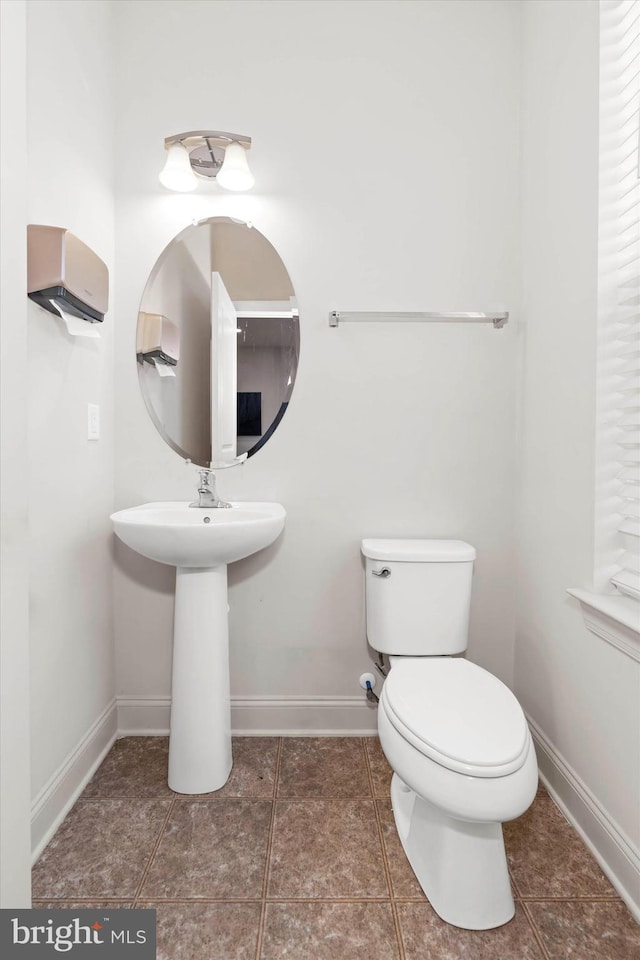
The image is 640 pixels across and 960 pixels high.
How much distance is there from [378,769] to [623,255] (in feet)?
5.43

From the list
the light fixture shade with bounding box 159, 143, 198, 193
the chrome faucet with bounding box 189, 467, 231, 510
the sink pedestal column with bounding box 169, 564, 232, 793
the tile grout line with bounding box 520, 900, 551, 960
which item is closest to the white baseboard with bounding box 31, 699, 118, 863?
the sink pedestal column with bounding box 169, 564, 232, 793

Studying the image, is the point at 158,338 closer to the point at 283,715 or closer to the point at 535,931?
the point at 283,715

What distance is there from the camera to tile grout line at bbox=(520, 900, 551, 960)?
102cm

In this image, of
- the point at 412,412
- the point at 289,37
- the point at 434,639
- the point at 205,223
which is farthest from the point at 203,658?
the point at 289,37

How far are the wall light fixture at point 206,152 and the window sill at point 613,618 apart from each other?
64.0 inches

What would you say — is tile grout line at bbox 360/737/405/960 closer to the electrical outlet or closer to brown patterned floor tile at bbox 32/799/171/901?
brown patterned floor tile at bbox 32/799/171/901

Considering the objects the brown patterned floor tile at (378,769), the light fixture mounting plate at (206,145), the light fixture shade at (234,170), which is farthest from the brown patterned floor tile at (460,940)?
the light fixture mounting plate at (206,145)

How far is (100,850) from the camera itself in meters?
1.27

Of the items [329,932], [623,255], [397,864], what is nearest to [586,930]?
[397,864]

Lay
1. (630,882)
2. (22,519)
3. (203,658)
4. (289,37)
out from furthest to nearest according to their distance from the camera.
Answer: (289,37) < (203,658) < (630,882) < (22,519)

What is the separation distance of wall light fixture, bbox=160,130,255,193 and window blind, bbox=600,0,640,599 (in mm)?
1042

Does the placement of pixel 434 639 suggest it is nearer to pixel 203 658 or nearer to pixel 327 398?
pixel 203 658

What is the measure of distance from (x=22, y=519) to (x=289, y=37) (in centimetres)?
186

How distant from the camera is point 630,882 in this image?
3.68 feet
